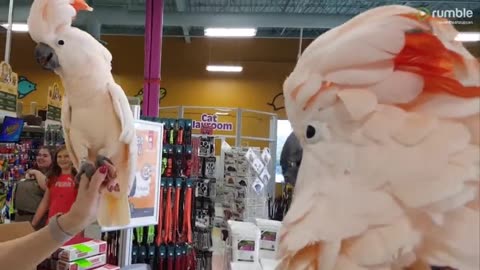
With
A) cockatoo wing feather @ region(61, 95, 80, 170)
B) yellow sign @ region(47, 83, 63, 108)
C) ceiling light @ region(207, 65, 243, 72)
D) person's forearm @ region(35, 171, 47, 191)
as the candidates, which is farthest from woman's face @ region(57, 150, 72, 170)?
ceiling light @ region(207, 65, 243, 72)

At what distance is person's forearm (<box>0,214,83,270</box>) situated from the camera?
3.43ft

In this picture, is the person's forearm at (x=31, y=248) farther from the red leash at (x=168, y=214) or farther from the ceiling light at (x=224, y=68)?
the ceiling light at (x=224, y=68)

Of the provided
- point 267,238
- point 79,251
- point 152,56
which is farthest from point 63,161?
point 152,56

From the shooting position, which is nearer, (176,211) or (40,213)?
(40,213)

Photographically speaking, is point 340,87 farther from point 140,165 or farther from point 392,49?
point 140,165

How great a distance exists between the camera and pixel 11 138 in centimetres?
314

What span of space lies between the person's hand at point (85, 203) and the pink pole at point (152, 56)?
2.16 m

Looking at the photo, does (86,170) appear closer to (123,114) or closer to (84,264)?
(123,114)

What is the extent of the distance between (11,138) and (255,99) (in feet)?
23.1

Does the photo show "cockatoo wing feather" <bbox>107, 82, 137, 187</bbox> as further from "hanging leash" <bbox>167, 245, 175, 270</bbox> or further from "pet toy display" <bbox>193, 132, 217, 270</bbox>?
"pet toy display" <bbox>193, 132, 217, 270</bbox>

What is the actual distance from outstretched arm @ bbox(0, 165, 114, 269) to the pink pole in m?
2.19

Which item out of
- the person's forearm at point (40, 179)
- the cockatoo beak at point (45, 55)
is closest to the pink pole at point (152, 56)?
the person's forearm at point (40, 179)

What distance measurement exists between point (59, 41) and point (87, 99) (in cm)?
17

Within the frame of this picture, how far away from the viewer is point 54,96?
4.86 metres
